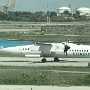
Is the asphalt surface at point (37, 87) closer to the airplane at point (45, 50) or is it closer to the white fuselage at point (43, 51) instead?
the airplane at point (45, 50)

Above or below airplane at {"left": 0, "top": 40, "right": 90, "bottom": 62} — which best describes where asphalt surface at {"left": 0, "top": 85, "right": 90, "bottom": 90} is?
below

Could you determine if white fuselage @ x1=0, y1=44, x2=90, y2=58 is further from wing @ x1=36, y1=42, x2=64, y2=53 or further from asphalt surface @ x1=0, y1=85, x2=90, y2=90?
asphalt surface @ x1=0, y1=85, x2=90, y2=90

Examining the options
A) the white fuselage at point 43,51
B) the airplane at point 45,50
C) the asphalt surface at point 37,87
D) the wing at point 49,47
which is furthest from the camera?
the wing at point 49,47

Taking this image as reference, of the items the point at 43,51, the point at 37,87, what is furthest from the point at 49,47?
the point at 37,87

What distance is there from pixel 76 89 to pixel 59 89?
A: 1185 millimetres

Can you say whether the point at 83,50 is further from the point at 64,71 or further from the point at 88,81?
the point at 88,81

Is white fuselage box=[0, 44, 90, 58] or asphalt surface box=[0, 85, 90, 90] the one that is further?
white fuselage box=[0, 44, 90, 58]

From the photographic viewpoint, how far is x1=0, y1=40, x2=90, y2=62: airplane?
50.0m

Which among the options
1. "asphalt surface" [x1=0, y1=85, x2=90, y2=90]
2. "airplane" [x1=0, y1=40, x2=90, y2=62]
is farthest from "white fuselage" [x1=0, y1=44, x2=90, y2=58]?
"asphalt surface" [x1=0, y1=85, x2=90, y2=90]

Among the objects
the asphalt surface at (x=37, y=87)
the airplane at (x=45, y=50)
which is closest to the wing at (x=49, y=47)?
the airplane at (x=45, y=50)

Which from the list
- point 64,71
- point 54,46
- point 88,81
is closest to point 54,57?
point 54,46

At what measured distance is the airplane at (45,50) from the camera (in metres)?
50.0

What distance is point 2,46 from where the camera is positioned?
167ft

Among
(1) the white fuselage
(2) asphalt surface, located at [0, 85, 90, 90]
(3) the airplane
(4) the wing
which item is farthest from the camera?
(4) the wing
